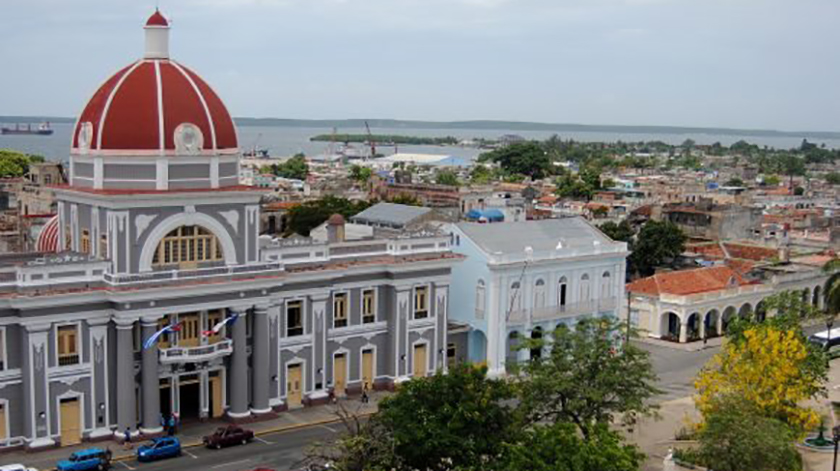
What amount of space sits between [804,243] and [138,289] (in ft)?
226

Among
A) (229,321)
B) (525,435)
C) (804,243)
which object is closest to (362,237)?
(229,321)

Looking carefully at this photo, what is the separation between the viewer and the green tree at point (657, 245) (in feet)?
264

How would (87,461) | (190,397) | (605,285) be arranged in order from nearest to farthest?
(87,461) < (190,397) < (605,285)

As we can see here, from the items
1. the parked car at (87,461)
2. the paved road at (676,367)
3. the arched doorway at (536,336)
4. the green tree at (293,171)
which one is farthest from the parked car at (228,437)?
the green tree at (293,171)

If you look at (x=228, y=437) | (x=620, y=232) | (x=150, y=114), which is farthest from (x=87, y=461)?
(x=620, y=232)

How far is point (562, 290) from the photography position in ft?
187

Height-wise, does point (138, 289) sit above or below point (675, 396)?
above

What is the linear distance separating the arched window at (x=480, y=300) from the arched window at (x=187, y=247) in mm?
16119

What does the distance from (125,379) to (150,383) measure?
109 cm

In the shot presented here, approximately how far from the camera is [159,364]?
4197 cm

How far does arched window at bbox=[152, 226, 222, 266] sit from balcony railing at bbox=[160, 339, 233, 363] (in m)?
3.63

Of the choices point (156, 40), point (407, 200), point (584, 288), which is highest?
point (156, 40)

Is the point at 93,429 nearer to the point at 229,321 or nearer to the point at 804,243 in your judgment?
the point at 229,321

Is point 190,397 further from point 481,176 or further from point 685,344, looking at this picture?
point 481,176
